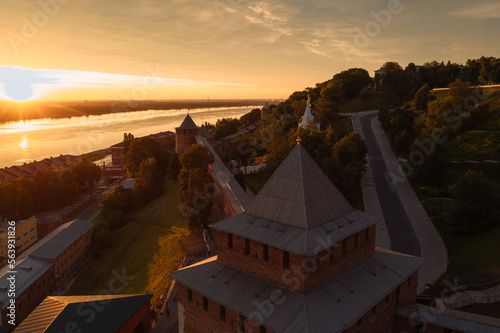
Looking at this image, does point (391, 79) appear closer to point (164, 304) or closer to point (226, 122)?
point (226, 122)

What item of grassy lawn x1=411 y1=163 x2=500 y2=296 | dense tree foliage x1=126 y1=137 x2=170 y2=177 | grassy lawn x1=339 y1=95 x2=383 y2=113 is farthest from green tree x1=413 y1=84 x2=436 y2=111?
dense tree foliage x1=126 y1=137 x2=170 y2=177

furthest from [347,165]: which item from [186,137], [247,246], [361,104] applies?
[361,104]

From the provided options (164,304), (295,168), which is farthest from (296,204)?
(164,304)

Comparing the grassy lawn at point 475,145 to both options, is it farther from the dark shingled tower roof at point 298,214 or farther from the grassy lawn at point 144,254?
the grassy lawn at point 144,254

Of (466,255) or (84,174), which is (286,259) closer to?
(466,255)

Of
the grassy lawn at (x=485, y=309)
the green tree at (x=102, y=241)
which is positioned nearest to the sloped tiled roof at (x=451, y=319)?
the grassy lawn at (x=485, y=309)

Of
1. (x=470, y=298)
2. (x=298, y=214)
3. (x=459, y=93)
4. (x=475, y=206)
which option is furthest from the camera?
(x=459, y=93)

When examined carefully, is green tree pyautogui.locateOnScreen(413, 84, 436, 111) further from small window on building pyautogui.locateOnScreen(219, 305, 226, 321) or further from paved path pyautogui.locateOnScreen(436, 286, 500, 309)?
small window on building pyautogui.locateOnScreen(219, 305, 226, 321)
